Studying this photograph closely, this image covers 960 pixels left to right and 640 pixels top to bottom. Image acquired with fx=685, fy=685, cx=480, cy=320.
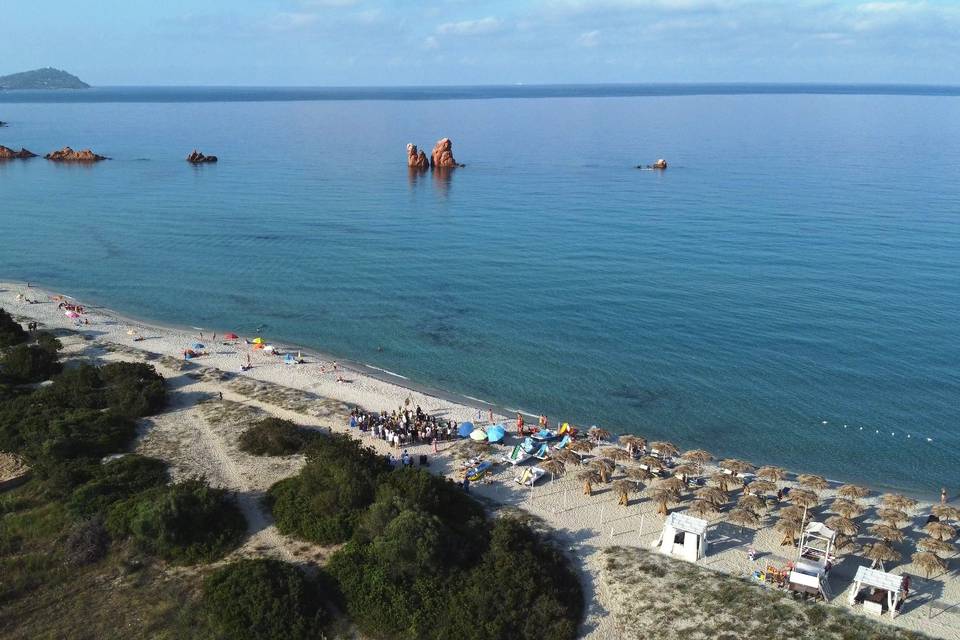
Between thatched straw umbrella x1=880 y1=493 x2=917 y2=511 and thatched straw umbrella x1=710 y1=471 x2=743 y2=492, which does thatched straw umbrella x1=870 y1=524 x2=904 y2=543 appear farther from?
thatched straw umbrella x1=710 y1=471 x2=743 y2=492

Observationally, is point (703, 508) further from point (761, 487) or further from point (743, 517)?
point (761, 487)

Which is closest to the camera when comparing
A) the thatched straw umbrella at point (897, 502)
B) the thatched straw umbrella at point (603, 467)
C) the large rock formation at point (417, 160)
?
the thatched straw umbrella at point (897, 502)

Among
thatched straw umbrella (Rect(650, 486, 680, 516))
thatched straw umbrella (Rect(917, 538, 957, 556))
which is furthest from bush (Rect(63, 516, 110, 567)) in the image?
thatched straw umbrella (Rect(917, 538, 957, 556))

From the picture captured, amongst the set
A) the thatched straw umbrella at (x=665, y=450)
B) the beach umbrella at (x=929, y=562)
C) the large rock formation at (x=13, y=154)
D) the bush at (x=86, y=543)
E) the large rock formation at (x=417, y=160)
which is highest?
the large rock formation at (x=417, y=160)

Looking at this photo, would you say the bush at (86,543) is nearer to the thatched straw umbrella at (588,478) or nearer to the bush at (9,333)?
the thatched straw umbrella at (588,478)

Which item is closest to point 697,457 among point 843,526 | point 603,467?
point 603,467

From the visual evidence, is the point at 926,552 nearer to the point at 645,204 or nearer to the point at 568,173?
the point at 645,204

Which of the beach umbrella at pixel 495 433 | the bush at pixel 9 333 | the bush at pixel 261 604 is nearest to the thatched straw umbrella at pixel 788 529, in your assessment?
the beach umbrella at pixel 495 433
